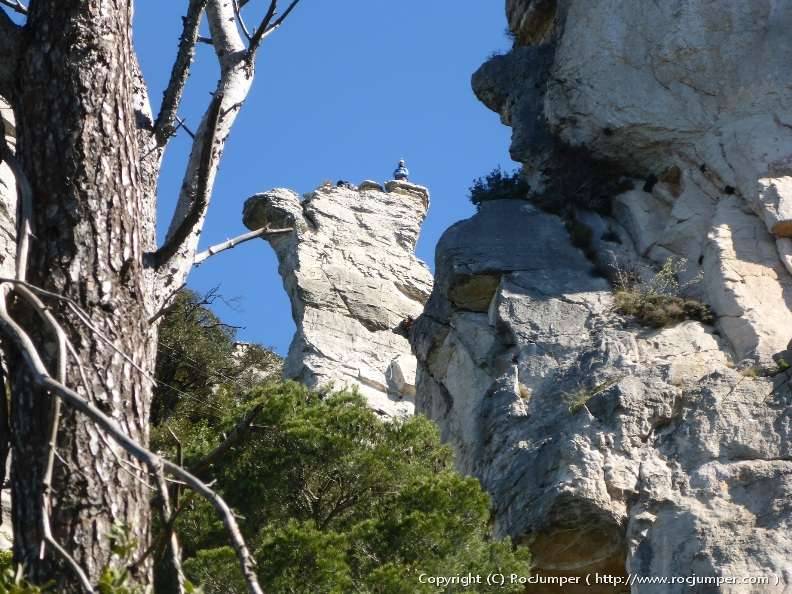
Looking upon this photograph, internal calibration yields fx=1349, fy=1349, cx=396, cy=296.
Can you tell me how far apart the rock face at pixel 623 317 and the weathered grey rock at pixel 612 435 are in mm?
23

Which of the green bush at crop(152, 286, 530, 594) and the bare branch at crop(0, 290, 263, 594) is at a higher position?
the green bush at crop(152, 286, 530, 594)

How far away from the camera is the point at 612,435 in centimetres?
1449

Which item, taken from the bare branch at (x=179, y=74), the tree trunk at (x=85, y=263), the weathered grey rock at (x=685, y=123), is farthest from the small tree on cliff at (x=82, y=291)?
the weathered grey rock at (x=685, y=123)

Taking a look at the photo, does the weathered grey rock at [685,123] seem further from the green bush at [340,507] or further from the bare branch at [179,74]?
the bare branch at [179,74]

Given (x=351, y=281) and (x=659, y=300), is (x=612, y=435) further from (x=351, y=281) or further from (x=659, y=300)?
(x=351, y=281)

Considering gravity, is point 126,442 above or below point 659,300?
below

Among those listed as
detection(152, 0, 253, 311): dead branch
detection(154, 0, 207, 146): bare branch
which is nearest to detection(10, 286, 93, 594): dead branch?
detection(152, 0, 253, 311): dead branch

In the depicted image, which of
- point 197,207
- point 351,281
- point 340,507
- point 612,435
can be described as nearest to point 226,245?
point 197,207

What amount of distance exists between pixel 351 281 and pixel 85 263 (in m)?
24.9

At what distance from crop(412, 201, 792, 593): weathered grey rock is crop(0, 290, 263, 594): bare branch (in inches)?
395

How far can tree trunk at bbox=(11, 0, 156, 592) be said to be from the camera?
3598 mm

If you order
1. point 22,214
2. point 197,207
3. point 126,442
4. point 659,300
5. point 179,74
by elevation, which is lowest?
point 126,442

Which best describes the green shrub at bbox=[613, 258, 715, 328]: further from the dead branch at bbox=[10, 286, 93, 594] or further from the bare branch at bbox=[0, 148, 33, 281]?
the dead branch at bbox=[10, 286, 93, 594]

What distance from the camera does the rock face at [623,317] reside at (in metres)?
13.9
